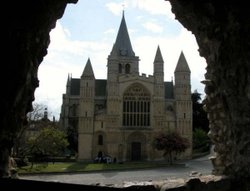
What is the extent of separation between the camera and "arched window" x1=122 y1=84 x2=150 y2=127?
63.2m

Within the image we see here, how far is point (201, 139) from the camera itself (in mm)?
66938

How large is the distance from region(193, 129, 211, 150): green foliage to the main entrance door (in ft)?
34.0

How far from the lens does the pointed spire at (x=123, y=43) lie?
7431 centimetres

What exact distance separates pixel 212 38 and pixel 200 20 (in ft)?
1.59

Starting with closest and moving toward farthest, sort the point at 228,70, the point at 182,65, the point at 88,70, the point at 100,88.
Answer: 1. the point at 228,70
2. the point at 88,70
3. the point at 182,65
4. the point at 100,88

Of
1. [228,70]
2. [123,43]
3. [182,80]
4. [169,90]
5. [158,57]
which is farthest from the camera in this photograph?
[123,43]

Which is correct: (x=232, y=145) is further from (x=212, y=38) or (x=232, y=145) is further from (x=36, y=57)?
(x=36, y=57)

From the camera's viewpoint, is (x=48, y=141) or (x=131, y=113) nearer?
(x=48, y=141)

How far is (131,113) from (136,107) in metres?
1.25

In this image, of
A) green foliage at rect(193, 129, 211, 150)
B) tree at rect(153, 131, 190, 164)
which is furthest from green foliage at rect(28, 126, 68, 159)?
green foliage at rect(193, 129, 211, 150)

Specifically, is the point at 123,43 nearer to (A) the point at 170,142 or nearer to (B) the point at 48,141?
(A) the point at 170,142

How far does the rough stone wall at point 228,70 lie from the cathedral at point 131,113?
5199 cm

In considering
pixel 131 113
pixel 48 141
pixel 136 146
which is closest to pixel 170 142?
pixel 136 146

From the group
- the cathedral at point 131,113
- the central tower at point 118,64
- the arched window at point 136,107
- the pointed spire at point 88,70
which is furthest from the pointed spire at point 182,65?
the pointed spire at point 88,70
